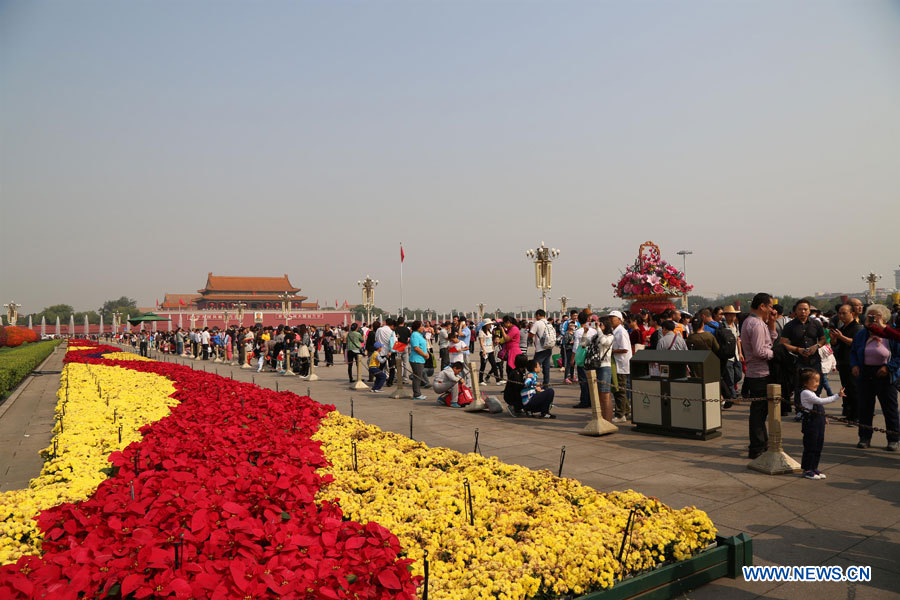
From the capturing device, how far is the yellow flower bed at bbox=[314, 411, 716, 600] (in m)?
3.29

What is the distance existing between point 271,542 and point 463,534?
1.31 meters

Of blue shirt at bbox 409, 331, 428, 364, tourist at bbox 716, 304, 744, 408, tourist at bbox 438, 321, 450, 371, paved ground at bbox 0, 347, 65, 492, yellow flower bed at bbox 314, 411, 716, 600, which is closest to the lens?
yellow flower bed at bbox 314, 411, 716, 600

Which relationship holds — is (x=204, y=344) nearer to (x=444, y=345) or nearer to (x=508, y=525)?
(x=444, y=345)

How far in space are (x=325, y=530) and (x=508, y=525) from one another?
1.37 m

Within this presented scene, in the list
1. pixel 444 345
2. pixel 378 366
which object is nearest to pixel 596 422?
pixel 378 366

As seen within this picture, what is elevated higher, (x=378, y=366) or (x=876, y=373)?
(x=876, y=373)

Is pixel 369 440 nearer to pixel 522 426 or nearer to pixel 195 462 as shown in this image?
pixel 195 462

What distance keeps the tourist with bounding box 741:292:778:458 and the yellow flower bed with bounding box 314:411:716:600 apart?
275 centimetres

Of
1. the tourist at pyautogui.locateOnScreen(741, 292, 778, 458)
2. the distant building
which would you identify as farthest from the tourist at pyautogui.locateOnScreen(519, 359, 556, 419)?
the distant building

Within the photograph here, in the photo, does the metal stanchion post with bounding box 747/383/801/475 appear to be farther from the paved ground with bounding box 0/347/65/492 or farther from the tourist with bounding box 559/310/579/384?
the paved ground with bounding box 0/347/65/492

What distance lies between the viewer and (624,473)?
6039 millimetres

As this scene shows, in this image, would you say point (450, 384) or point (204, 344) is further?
point (204, 344)

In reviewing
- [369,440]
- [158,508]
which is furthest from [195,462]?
[369,440]

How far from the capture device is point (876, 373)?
664cm
